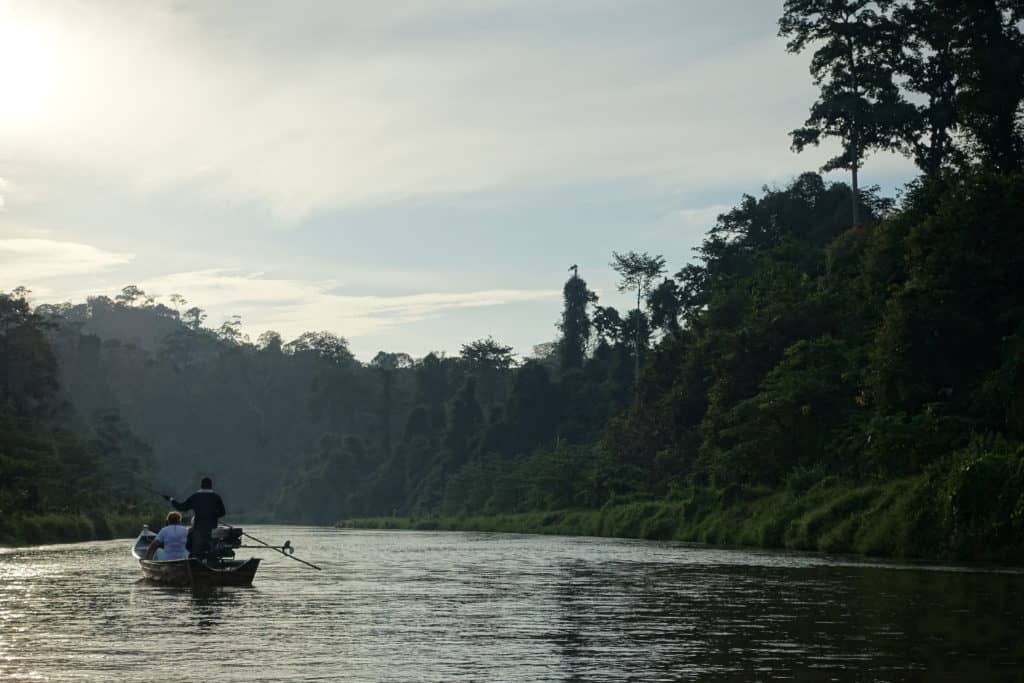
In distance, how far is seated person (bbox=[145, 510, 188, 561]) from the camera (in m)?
31.1

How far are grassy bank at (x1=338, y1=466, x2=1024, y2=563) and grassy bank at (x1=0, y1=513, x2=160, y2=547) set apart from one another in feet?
94.6

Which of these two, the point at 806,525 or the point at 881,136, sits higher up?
the point at 881,136

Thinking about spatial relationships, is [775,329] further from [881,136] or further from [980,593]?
[980,593]

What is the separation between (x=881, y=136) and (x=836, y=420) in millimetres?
25133

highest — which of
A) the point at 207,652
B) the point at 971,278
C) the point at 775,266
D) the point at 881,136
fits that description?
the point at 881,136

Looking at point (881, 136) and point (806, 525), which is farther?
point (881, 136)

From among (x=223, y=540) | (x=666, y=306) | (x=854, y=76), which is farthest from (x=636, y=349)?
(x=223, y=540)

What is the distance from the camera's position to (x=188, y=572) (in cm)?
3002

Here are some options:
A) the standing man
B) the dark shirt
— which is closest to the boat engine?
the standing man

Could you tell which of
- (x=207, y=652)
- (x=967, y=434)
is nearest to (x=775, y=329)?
(x=967, y=434)

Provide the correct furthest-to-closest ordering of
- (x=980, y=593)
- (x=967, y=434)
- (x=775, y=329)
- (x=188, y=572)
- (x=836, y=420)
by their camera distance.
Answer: (x=775, y=329) → (x=836, y=420) → (x=967, y=434) → (x=188, y=572) → (x=980, y=593)

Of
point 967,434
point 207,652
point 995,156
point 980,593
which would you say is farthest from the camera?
point 995,156

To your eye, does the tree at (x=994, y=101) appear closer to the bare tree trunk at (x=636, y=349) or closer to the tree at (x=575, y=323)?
the bare tree trunk at (x=636, y=349)

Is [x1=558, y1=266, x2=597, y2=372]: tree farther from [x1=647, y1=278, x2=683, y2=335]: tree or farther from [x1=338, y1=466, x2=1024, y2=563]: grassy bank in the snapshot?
[x1=338, y1=466, x2=1024, y2=563]: grassy bank
